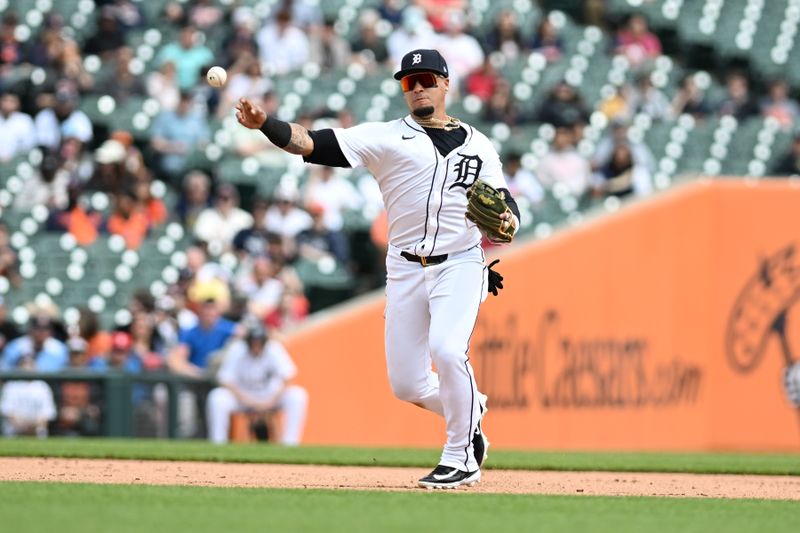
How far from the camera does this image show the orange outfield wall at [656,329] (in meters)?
13.4

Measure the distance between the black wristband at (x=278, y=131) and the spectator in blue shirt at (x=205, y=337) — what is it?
19.7 ft

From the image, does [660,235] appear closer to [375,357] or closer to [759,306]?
[759,306]

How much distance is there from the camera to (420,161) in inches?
275

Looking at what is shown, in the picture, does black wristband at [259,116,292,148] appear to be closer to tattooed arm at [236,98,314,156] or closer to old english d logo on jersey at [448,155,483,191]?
tattooed arm at [236,98,314,156]

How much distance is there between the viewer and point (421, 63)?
6973 millimetres

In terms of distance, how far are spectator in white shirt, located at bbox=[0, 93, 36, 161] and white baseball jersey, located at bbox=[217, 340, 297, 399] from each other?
3454 mm

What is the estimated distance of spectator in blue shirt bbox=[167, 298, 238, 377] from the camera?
12.7 metres

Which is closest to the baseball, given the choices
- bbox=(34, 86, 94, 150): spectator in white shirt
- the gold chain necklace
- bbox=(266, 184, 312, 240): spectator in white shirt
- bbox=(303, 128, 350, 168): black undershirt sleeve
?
bbox=(303, 128, 350, 168): black undershirt sleeve

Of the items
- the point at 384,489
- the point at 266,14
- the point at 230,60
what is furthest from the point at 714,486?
the point at 266,14

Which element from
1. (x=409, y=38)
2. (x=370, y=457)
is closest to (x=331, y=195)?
(x=409, y=38)

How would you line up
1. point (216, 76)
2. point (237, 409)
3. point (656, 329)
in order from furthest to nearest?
point (656, 329) < point (237, 409) < point (216, 76)

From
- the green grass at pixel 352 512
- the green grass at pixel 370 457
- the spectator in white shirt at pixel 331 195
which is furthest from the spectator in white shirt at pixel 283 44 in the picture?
the green grass at pixel 352 512

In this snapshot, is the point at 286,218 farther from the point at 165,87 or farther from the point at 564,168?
the point at 564,168

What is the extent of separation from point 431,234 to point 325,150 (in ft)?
1.96
